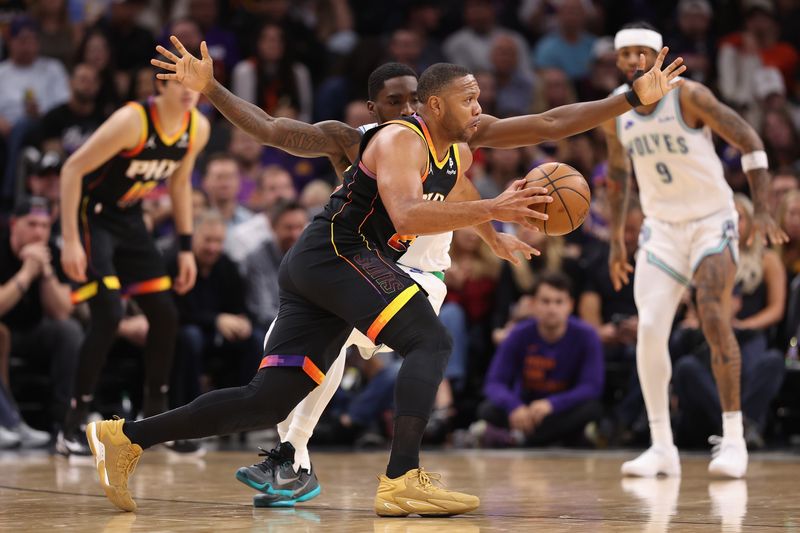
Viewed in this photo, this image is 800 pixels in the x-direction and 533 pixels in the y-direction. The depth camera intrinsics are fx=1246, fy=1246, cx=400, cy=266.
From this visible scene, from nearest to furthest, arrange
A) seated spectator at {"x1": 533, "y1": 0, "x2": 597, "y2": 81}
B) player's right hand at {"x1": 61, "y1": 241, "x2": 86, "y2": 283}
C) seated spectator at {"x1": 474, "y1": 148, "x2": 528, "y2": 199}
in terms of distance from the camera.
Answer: player's right hand at {"x1": 61, "y1": 241, "x2": 86, "y2": 283} < seated spectator at {"x1": 474, "y1": 148, "x2": 528, "y2": 199} < seated spectator at {"x1": 533, "y1": 0, "x2": 597, "y2": 81}

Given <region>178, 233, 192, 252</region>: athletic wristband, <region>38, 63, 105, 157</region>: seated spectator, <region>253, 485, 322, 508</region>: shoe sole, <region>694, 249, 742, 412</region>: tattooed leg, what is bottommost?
<region>253, 485, 322, 508</region>: shoe sole

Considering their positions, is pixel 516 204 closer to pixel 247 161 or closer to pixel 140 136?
pixel 140 136

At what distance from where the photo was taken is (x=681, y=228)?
6.91 meters

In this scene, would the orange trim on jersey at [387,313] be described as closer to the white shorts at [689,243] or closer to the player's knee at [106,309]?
the white shorts at [689,243]

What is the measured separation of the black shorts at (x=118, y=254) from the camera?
7668mm

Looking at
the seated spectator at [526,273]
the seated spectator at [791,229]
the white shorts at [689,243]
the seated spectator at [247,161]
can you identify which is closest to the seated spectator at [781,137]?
the seated spectator at [791,229]

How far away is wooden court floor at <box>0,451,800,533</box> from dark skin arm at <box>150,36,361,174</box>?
1566mm

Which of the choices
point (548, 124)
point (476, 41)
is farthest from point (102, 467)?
point (476, 41)

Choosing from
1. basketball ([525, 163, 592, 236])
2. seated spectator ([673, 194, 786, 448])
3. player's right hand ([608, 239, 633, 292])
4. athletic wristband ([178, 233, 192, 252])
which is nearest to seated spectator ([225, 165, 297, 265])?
athletic wristband ([178, 233, 192, 252])

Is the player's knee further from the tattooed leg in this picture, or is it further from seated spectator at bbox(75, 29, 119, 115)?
seated spectator at bbox(75, 29, 119, 115)

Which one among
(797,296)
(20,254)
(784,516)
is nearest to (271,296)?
(20,254)

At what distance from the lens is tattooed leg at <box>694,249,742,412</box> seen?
261 inches

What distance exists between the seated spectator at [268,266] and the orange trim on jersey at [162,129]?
8.22 feet

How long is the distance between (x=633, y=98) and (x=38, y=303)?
5.78m
